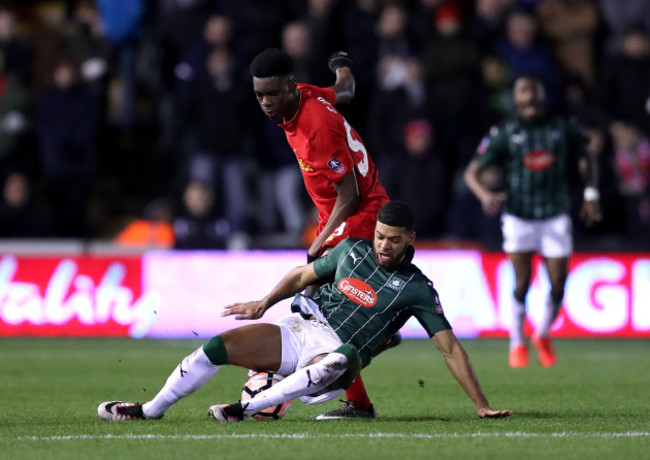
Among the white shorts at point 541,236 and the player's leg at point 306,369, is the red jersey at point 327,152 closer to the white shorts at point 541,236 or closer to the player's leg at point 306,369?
the player's leg at point 306,369

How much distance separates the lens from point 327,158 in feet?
23.4

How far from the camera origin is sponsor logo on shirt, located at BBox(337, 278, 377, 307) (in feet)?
22.7

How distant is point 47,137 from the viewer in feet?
49.2

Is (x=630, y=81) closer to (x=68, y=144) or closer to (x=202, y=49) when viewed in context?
(x=202, y=49)

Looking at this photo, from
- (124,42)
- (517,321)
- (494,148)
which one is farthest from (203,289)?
(494,148)

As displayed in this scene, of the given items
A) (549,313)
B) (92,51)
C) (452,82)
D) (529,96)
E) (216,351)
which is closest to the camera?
(216,351)

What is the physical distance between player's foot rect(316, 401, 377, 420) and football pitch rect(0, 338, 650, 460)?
85 millimetres

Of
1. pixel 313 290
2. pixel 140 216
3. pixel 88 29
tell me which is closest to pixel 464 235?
pixel 140 216

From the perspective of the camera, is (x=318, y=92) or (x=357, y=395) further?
(x=318, y=92)

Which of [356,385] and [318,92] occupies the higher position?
[318,92]

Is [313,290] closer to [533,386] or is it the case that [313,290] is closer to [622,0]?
[533,386]

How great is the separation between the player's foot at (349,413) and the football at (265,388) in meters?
0.25

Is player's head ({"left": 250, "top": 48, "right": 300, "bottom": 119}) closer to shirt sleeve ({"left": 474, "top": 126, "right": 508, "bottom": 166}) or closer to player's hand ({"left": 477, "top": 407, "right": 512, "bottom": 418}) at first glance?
player's hand ({"left": 477, "top": 407, "right": 512, "bottom": 418})

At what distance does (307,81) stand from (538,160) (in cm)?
417
